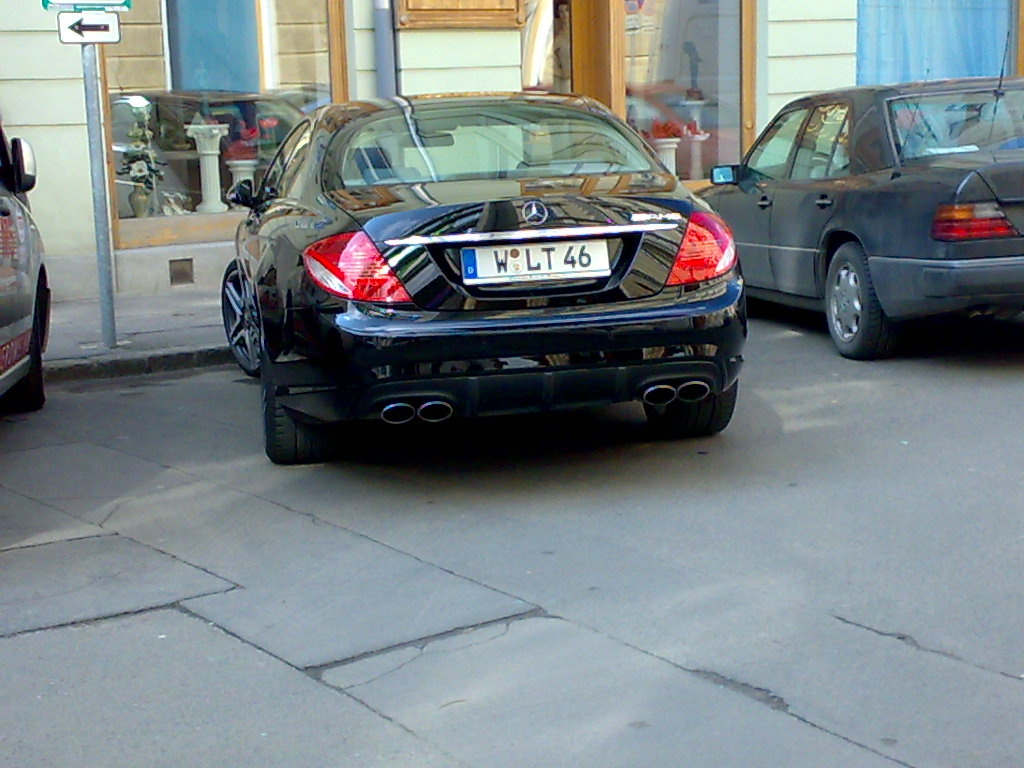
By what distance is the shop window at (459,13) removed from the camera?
552 inches

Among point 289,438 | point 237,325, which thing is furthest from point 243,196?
point 289,438

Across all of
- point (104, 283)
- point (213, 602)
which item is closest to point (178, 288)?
point (104, 283)

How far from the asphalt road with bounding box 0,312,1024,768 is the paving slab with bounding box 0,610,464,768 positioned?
1 centimetres

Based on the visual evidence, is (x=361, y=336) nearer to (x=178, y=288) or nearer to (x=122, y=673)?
(x=122, y=673)

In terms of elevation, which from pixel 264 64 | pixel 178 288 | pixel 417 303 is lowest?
pixel 178 288

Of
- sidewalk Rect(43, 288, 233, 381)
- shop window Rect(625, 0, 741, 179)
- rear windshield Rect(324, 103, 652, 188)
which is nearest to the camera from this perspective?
rear windshield Rect(324, 103, 652, 188)

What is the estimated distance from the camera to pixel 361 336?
602cm

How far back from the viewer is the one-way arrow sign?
9.50 meters

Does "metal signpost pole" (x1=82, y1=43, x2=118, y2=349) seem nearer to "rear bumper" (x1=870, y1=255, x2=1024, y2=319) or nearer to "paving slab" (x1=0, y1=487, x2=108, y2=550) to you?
"paving slab" (x1=0, y1=487, x2=108, y2=550)

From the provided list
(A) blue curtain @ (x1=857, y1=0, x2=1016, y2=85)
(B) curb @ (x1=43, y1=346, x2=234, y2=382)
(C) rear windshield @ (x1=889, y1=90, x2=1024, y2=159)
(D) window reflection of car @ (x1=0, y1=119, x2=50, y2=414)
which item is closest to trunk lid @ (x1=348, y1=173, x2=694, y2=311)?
(D) window reflection of car @ (x1=0, y1=119, x2=50, y2=414)

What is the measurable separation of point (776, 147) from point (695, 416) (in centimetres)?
392

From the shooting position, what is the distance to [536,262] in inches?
240

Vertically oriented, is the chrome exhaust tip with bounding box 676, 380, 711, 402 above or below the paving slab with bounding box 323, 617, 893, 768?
above

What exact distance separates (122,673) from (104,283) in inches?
232
